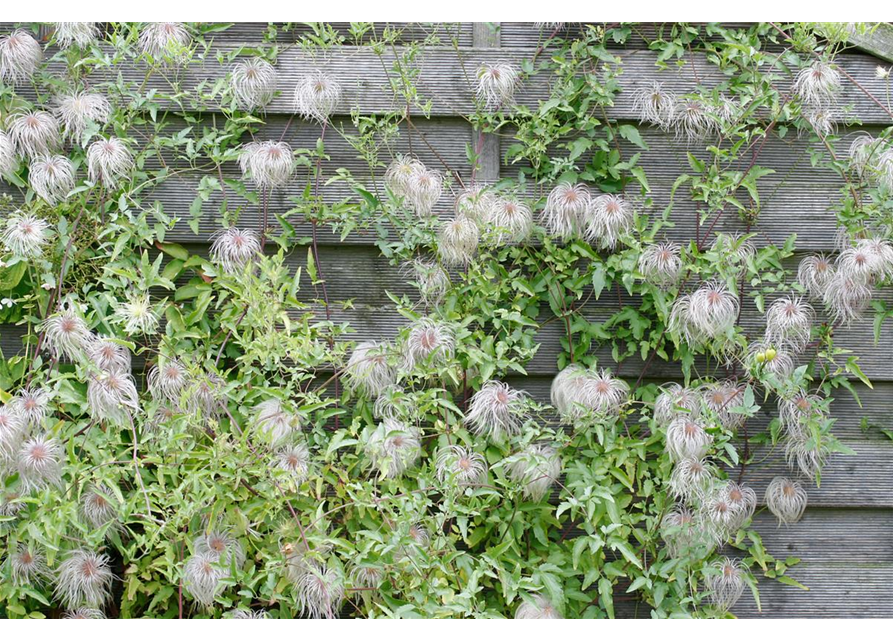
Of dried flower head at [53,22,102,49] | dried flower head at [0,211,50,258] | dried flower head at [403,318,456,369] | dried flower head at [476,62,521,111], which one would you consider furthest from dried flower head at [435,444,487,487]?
dried flower head at [53,22,102,49]

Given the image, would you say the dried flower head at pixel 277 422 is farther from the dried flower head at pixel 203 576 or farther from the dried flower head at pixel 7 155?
the dried flower head at pixel 7 155

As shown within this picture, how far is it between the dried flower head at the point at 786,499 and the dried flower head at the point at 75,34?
1.89 metres

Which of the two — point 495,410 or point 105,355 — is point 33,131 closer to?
point 105,355

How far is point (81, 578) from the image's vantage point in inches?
69.2

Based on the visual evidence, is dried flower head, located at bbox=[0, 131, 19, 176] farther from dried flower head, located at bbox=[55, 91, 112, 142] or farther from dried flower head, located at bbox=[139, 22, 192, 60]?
dried flower head, located at bbox=[139, 22, 192, 60]

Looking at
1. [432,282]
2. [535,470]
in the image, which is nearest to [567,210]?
[432,282]

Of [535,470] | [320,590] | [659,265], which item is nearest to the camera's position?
[320,590]

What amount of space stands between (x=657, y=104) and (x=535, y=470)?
2.92ft

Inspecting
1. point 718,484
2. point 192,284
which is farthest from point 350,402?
point 718,484

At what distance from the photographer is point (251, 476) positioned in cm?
183

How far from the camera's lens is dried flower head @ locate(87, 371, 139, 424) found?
178 cm

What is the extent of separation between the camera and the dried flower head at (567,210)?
1.92 metres

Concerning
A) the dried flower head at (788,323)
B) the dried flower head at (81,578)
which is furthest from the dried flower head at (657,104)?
the dried flower head at (81,578)

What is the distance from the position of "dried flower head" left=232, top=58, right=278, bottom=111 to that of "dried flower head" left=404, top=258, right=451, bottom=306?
53 centimetres
